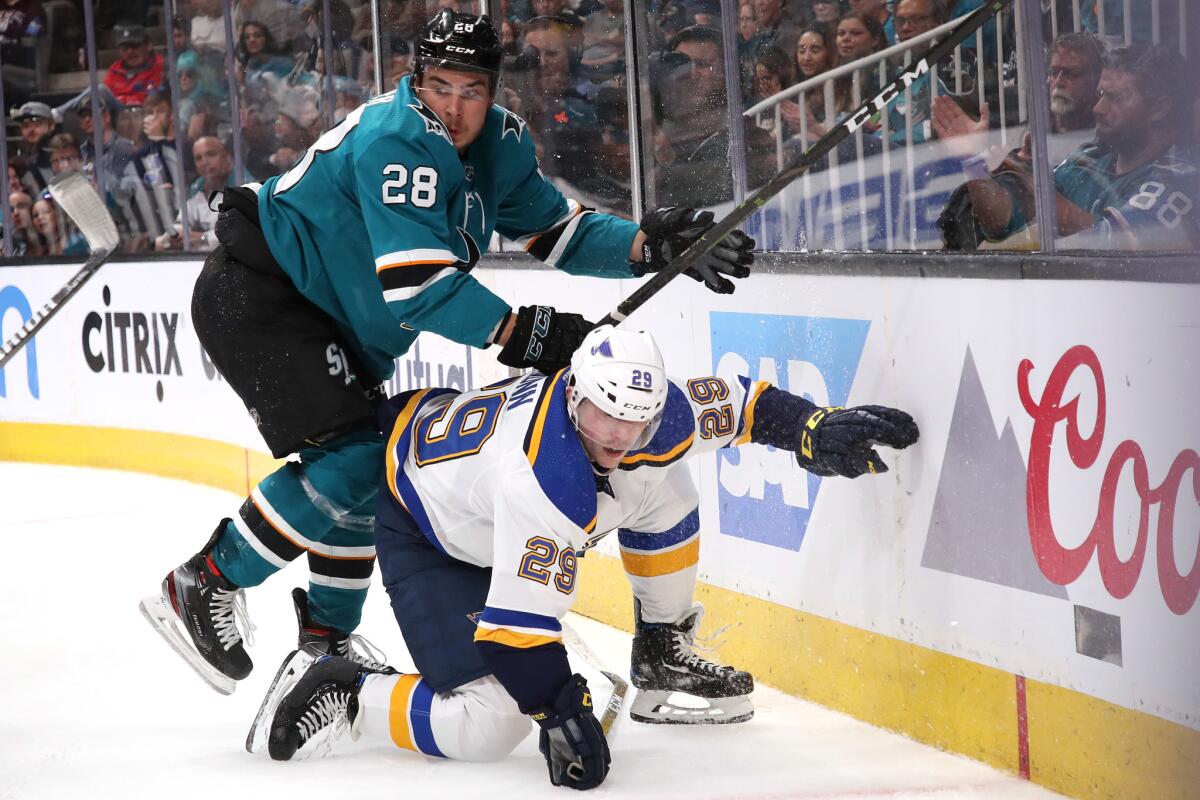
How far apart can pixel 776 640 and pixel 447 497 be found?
841mm

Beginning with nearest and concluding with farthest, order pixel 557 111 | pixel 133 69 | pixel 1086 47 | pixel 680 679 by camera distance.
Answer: pixel 1086 47, pixel 680 679, pixel 557 111, pixel 133 69

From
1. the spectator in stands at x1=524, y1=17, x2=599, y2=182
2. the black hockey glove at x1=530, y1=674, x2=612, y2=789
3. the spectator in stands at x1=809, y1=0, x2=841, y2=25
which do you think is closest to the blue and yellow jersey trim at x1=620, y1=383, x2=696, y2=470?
the black hockey glove at x1=530, y1=674, x2=612, y2=789

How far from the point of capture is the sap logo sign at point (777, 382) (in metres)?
2.76

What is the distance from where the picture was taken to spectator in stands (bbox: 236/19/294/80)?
545cm

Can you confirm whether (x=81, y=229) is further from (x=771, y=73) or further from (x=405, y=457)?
(x=405, y=457)

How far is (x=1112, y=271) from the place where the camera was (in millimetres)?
2115

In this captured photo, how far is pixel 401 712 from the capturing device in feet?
8.28

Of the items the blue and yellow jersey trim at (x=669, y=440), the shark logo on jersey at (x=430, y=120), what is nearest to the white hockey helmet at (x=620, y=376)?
the blue and yellow jersey trim at (x=669, y=440)

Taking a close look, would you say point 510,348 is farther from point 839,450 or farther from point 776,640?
point 776,640

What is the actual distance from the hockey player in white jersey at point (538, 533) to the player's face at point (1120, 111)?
0.57 meters

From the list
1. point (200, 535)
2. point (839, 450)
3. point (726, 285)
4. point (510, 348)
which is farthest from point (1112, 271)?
point (200, 535)

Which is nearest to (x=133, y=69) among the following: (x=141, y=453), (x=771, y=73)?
(x=141, y=453)

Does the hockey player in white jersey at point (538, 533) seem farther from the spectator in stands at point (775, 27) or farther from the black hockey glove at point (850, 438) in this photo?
the spectator in stands at point (775, 27)

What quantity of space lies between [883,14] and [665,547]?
1.01 metres
